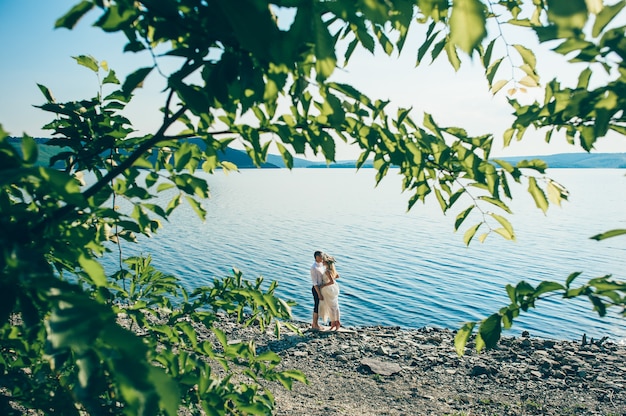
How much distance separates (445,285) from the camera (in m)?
25.3

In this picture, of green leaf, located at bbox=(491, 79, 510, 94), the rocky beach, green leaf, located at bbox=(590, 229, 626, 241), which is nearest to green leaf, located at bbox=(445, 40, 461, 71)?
green leaf, located at bbox=(491, 79, 510, 94)

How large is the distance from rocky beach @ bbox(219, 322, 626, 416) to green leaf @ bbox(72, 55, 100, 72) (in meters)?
7.15

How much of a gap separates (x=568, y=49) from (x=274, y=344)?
13601mm

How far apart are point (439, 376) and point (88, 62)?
1120 centimetres

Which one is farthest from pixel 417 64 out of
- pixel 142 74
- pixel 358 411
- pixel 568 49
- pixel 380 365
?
pixel 380 365

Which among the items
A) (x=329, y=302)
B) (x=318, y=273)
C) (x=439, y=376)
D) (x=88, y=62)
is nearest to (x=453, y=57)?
(x=88, y=62)

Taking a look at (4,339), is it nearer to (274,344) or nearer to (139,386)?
(139,386)

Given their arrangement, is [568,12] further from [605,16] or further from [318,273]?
[318,273]

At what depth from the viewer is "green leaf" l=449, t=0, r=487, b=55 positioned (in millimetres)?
A: 984

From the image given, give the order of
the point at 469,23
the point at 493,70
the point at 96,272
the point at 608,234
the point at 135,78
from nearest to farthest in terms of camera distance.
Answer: the point at 469,23 → the point at 96,272 → the point at 135,78 → the point at 608,234 → the point at 493,70

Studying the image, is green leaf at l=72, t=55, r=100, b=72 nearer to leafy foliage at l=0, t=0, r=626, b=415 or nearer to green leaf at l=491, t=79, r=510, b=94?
leafy foliage at l=0, t=0, r=626, b=415

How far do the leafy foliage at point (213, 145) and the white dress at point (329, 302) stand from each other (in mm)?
12019

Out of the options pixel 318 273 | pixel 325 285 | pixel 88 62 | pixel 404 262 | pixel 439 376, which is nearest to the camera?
pixel 88 62

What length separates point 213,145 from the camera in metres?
2.26
